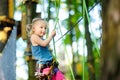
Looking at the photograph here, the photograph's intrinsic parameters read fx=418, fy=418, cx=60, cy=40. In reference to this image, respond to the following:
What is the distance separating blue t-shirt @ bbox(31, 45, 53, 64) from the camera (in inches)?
116

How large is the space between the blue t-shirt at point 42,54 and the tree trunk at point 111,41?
202cm

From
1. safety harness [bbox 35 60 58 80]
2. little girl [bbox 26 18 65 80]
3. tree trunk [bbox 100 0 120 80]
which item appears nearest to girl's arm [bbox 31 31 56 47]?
little girl [bbox 26 18 65 80]

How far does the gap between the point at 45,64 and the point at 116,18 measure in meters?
2.07

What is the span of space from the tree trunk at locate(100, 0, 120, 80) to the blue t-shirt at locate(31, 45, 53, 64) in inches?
79.7

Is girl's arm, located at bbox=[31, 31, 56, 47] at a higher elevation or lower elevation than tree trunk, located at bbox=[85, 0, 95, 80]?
higher

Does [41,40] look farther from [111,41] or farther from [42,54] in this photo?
[111,41]

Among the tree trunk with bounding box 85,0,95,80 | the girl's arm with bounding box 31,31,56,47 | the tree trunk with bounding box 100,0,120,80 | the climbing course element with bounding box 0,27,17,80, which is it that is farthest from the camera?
the tree trunk with bounding box 85,0,95,80

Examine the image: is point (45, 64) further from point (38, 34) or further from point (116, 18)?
point (116, 18)

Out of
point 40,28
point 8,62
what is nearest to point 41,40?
point 40,28

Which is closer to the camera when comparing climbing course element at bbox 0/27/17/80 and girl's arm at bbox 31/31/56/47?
girl's arm at bbox 31/31/56/47

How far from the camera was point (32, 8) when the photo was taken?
399cm

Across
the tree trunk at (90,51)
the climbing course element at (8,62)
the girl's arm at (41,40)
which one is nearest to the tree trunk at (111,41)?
the girl's arm at (41,40)

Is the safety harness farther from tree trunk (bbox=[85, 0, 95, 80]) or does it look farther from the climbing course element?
tree trunk (bbox=[85, 0, 95, 80])

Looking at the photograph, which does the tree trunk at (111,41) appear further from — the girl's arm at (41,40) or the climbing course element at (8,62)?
the climbing course element at (8,62)
